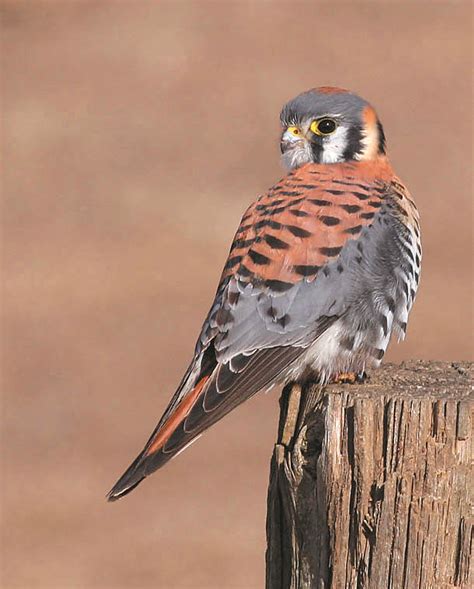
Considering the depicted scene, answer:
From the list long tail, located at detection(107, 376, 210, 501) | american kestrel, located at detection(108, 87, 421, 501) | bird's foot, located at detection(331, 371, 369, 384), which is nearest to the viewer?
long tail, located at detection(107, 376, 210, 501)

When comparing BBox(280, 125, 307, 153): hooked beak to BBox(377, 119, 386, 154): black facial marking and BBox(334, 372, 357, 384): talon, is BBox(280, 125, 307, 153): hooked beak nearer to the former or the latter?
BBox(377, 119, 386, 154): black facial marking

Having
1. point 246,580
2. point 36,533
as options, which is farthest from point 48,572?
point 246,580

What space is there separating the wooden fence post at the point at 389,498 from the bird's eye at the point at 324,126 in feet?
6.94

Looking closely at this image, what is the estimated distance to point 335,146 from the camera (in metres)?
6.36

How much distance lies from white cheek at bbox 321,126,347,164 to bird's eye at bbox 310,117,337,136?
0.02m

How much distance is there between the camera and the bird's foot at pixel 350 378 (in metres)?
5.13

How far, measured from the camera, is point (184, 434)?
16.7ft

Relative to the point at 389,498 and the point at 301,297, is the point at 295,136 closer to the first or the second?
the point at 301,297

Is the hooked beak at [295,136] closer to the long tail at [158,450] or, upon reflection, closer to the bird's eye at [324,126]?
the bird's eye at [324,126]

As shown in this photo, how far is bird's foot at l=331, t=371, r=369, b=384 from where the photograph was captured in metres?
5.13

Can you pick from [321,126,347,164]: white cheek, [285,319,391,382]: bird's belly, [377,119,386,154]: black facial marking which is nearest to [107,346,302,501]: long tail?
[285,319,391,382]: bird's belly

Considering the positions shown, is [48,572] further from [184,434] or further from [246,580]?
[184,434]

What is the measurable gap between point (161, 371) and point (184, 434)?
687cm

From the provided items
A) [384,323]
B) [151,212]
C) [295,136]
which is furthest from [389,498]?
[151,212]
